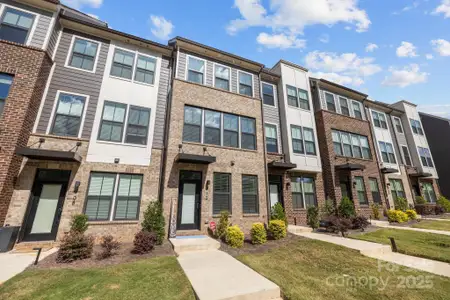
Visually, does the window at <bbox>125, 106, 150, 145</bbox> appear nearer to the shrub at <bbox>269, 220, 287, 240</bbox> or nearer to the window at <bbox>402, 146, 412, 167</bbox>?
the shrub at <bbox>269, 220, 287, 240</bbox>

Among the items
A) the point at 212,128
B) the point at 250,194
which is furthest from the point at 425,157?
the point at 212,128

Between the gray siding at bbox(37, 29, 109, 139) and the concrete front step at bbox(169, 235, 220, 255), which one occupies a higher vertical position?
the gray siding at bbox(37, 29, 109, 139)

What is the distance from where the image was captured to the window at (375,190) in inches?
610

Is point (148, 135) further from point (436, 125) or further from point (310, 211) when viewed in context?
point (436, 125)

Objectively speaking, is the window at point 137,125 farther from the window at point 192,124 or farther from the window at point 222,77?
the window at point 222,77

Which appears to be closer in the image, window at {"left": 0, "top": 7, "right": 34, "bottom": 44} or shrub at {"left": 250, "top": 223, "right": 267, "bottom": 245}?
window at {"left": 0, "top": 7, "right": 34, "bottom": 44}

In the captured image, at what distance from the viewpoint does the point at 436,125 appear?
23719 mm

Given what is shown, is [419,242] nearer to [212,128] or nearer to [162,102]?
[212,128]

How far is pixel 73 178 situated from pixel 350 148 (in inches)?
727

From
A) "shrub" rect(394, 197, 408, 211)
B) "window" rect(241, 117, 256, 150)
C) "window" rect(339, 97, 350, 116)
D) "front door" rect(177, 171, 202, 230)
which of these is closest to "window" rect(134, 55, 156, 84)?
"front door" rect(177, 171, 202, 230)

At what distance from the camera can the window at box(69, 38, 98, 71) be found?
980 centimetres

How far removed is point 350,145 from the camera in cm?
1585

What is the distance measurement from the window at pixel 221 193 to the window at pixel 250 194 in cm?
95

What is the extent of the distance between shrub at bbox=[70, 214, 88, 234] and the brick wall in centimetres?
219
